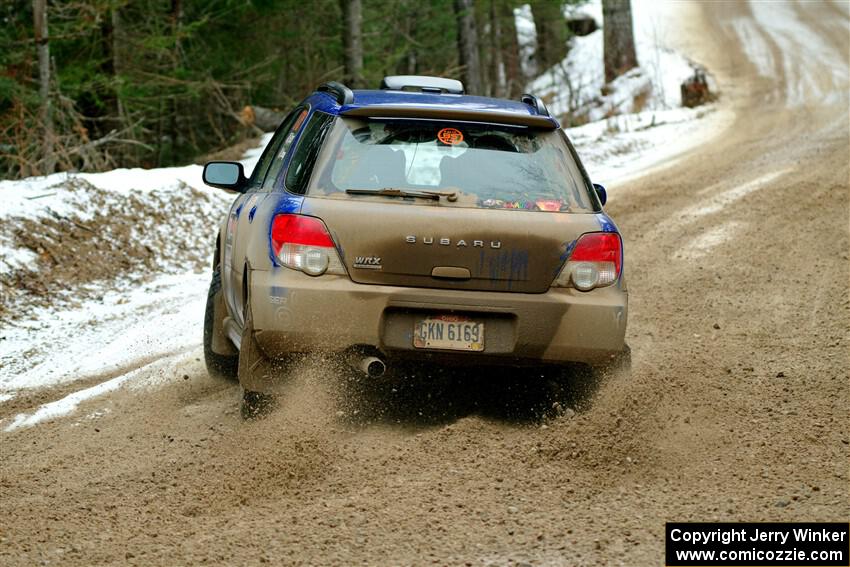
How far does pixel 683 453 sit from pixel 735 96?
20.6m

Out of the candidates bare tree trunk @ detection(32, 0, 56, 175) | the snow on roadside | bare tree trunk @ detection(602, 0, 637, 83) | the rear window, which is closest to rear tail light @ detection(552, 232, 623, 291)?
the rear window

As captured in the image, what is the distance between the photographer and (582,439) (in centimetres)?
551

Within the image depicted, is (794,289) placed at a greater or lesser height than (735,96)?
greater

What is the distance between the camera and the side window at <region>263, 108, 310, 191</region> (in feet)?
21.1

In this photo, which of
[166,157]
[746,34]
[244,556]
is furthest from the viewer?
[746,34]

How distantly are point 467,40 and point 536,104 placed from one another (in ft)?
64.1

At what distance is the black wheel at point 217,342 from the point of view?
701 cm

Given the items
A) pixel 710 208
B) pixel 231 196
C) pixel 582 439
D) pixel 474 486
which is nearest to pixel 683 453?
pixel 582 439

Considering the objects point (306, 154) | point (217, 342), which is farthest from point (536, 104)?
point (217, 342)

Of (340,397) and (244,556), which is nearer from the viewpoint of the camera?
(244,556)

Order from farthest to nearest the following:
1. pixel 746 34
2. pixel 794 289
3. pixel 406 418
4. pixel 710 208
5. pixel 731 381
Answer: pixel 746 34, pixel 710 208, pixel 794 289, pixel 731 381, pixel 406 418

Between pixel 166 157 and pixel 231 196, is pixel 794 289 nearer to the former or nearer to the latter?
pixel 231 196

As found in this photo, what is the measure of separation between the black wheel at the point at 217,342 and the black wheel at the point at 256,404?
129cm

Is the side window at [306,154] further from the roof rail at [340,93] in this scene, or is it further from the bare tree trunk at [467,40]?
the bare tree trunk at [467,40]
